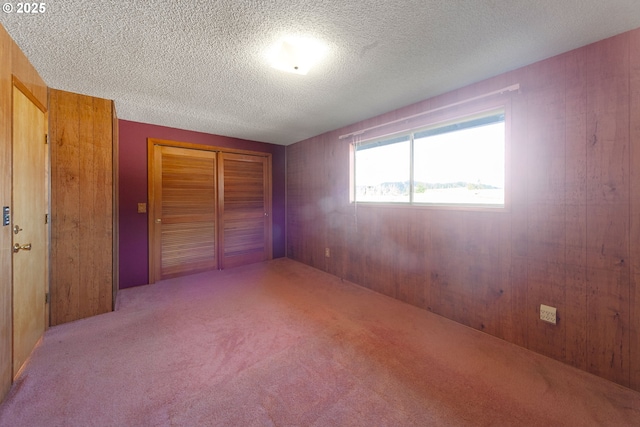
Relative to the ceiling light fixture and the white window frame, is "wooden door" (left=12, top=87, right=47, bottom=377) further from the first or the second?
the white window frame

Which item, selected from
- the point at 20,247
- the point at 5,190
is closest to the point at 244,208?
the point at 20,247

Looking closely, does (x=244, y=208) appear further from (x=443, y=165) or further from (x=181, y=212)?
(x=443, y=165)

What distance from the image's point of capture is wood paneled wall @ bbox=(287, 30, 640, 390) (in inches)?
62.4

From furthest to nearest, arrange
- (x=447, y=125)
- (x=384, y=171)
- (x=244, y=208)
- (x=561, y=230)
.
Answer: (x=244, y=208)
(x=384, y=171)
(x=447, y=125)
(x=561, y=230)

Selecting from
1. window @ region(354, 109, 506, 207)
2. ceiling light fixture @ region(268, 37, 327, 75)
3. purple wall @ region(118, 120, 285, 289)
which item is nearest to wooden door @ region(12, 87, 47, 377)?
purple wall @ region(118, 120, 285, 289)

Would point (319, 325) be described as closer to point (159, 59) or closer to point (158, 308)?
point (158, 308)

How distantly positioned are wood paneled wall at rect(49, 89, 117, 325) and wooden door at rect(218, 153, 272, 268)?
1.67 meters

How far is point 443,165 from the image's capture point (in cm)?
256

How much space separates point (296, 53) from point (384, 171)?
1859mm

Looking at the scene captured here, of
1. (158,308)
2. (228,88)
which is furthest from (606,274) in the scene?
(158,308)

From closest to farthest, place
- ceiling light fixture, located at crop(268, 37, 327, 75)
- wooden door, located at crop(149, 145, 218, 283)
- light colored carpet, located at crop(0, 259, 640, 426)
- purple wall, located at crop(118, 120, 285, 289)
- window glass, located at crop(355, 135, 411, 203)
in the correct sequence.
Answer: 1. light colored carpet, located at crop(0, 259, 640, 426)
2. ceiling light fixture, located at crop(268, 37, 327, 75)
3. window glass, located at crop(355, 135, 411, 203)
4. purple wall, located at crop(118, 120, 285, 289)
5. wooden door, located at crop(149, 145, 218, 283)

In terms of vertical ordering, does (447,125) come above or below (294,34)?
below

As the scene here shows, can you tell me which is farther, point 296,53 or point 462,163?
point 462,163

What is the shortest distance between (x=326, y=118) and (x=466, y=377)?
10.1ft
